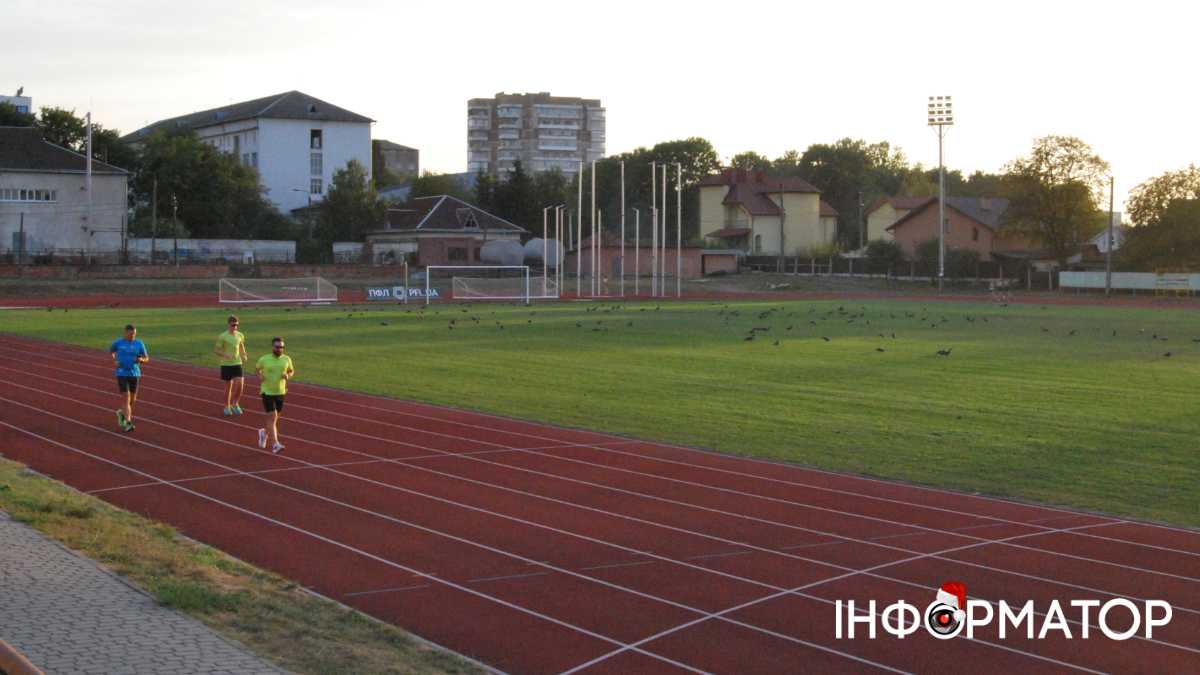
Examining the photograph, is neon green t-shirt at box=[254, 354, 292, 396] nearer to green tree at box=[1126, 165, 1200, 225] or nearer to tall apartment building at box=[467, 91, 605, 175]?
green tree at box=[1126, 165, 1200, 225]

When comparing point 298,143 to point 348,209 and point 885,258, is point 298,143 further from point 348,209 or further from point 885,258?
point 885,258

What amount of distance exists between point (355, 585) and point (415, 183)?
101 meters

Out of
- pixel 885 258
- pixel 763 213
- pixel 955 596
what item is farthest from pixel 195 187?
pixel 955 596

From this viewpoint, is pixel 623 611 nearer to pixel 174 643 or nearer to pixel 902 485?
pixel 174 643

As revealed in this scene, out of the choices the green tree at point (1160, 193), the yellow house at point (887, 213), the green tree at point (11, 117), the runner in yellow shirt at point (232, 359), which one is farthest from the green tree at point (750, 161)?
the runner in yellow shirt at point (232, 359)

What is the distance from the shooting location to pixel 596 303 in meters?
58.9

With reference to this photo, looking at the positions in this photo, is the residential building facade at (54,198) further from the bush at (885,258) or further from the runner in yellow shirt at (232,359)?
the runner in yellow shirt at (232,359)

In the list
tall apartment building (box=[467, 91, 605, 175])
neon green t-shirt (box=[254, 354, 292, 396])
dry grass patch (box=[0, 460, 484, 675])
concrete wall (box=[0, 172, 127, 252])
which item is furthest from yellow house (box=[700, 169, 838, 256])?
dry grass patch (box=[0, 460, 484, 675])

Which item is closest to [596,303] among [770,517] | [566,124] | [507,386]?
[507,386]

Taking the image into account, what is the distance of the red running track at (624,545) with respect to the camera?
22.7ft

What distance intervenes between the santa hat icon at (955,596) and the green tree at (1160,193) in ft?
246

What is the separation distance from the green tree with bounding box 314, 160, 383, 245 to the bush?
41773 mm

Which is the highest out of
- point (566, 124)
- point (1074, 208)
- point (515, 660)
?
point (566, 124)

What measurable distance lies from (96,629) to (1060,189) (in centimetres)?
8109
